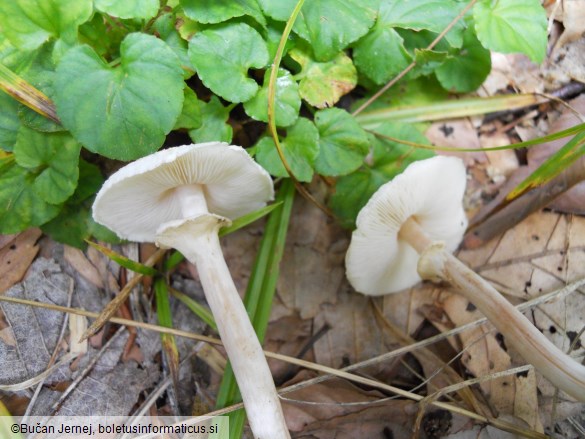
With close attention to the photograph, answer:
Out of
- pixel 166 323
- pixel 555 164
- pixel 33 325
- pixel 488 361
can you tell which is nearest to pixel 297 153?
pixel 166 323

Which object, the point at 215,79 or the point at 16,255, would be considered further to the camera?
the point at 16,255

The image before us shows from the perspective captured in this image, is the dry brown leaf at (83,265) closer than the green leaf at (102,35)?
No

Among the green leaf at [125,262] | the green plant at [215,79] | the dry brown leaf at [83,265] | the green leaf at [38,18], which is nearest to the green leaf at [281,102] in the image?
the green plant at [215,79]

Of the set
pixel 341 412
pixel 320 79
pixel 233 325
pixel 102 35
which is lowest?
pixel 341 412

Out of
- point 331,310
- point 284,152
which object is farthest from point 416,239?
point 284,152

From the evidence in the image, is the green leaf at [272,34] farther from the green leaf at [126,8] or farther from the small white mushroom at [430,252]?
the small white mushroom at [430,252]

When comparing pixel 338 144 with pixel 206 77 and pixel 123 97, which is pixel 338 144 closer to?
pixel 206 77
